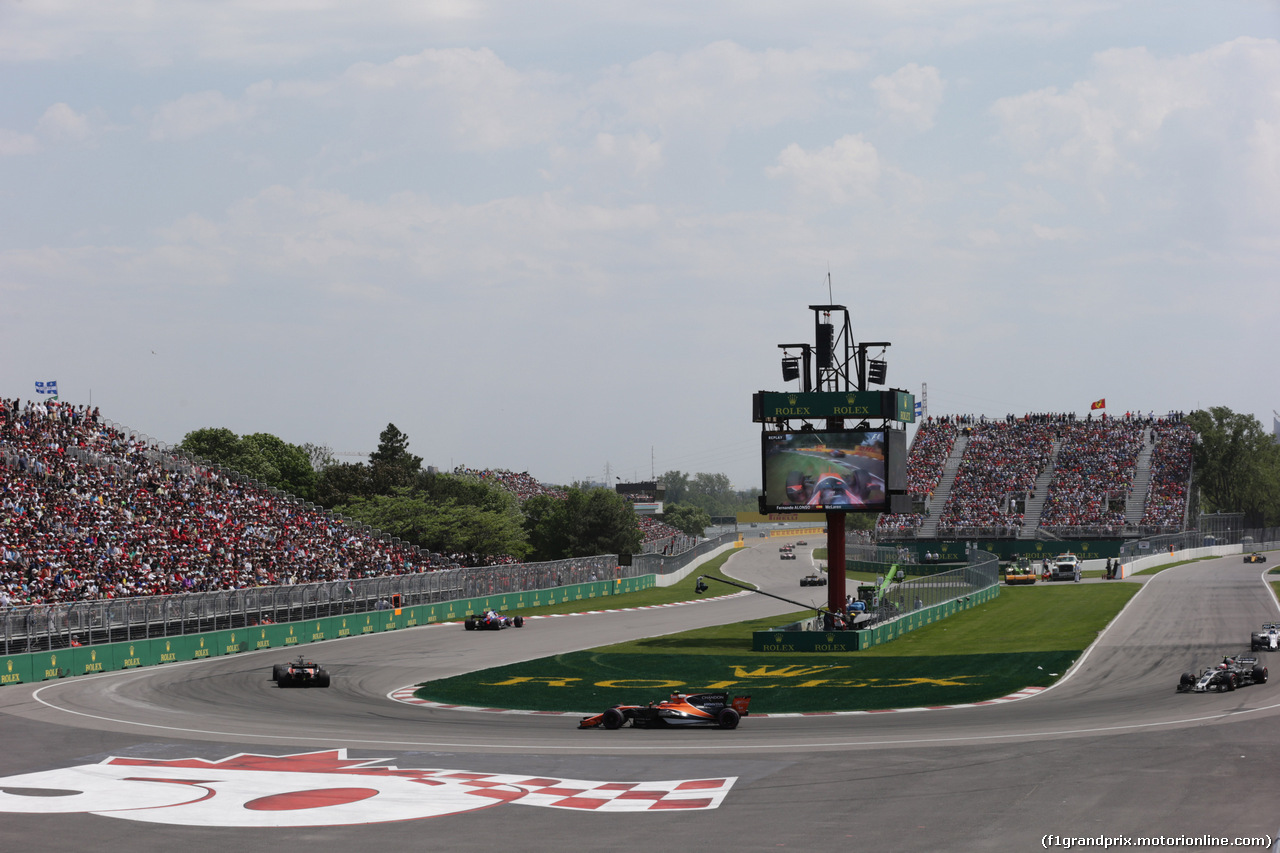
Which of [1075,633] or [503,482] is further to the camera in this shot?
[503,482]

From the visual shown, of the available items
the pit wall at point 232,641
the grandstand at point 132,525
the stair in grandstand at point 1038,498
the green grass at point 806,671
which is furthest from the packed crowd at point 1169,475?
the grandstand at point 132,525

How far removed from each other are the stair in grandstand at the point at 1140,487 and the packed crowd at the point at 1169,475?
415 millimetres

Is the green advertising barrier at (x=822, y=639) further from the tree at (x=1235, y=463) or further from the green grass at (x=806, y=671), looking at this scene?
the tree at (x=1235, y=463)

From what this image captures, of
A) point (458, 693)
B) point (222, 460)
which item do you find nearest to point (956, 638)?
point (458, 693)

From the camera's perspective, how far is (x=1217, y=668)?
30.6 m

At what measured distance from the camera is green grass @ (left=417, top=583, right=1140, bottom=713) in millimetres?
32250

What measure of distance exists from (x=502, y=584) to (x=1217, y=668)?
1597 inches

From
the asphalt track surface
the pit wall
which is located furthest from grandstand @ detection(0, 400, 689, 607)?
the asphalt track surface

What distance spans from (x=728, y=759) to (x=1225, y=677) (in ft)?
48.0

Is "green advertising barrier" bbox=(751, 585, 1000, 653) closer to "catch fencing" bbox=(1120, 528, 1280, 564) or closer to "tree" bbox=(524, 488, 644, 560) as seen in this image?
"catch fencing" bbox=(1120, 528, 1280, 564)

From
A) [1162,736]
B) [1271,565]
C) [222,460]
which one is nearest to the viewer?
[1162,736]

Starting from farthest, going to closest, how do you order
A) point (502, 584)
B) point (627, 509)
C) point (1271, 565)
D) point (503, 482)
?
point (503, 482), point (627, 509), point (1271, 565), point (502, 584)

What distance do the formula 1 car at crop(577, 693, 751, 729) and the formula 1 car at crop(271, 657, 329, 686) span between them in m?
11.3

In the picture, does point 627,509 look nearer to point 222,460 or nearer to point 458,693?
point 222,460
